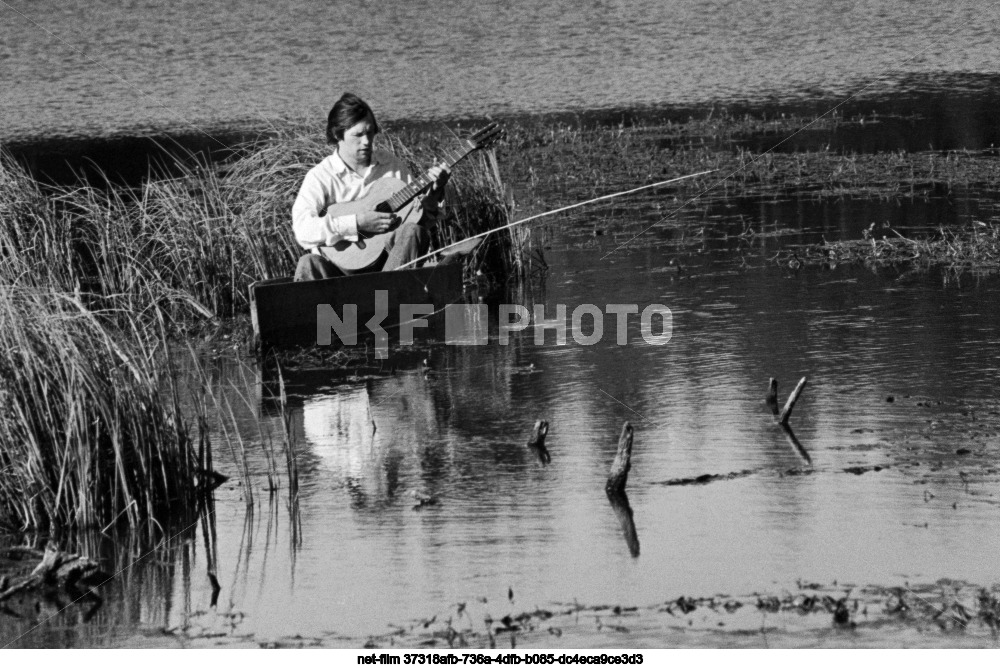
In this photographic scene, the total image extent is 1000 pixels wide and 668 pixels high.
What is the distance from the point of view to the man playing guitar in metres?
10.9

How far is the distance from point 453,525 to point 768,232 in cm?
877

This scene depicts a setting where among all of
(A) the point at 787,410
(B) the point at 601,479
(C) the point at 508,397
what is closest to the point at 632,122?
(C) the point at 508,397

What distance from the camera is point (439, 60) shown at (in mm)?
29688

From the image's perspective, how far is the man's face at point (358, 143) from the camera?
1091 centimetres

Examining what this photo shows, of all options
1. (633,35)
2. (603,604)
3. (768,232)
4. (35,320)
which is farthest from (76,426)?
(633,35)

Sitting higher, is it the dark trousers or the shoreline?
the shoreline

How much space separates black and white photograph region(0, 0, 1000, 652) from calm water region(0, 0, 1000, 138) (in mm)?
4544

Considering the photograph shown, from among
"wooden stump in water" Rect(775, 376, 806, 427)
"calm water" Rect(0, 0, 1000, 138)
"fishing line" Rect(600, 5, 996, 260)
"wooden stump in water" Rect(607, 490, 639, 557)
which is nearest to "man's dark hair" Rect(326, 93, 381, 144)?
"wooden stump in water" Rect(775, 376, 806, 427)

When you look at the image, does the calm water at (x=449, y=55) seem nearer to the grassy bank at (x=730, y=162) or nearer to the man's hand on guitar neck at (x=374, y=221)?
the grassy bank at (x=730, y=162)

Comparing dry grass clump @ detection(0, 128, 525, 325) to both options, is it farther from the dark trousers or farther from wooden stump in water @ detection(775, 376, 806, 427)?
wooden stump in water @ detection(775, 376, 806, 427)

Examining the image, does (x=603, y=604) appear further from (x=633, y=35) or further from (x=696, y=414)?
(x=633, y=35)

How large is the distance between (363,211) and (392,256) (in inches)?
24.4

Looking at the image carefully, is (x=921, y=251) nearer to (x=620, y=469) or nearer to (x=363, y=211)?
(x=363, y=211)

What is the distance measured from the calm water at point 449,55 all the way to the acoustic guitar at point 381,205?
12.8 metres
